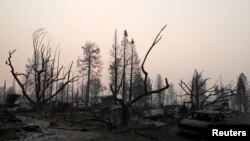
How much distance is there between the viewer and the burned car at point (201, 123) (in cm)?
1340

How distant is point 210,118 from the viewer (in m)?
14.3

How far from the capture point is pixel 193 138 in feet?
45.7

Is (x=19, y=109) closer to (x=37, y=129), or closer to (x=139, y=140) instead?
(x=37, y=129)

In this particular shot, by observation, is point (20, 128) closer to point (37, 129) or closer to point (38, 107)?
point (37, 129)

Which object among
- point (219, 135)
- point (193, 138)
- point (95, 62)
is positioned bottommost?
point (193, 138)

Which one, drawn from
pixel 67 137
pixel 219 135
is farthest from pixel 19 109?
pixel 219 135

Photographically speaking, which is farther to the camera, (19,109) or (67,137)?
(19,109)

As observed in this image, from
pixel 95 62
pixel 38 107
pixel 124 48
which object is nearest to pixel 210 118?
pixel 38 107

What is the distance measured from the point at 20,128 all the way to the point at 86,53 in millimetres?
36841

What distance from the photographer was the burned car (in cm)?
1340

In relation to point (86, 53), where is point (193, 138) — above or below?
below

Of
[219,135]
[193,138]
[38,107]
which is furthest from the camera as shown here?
[38,107]

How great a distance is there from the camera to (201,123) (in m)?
13.7

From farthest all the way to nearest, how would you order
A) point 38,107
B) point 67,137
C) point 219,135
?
point 38,107 < point 67,137 < point 219,135
